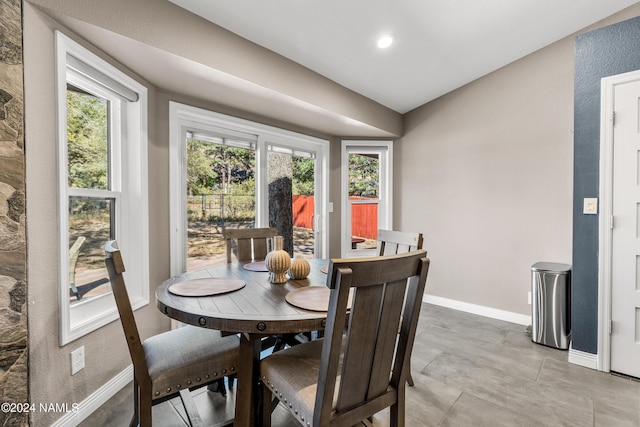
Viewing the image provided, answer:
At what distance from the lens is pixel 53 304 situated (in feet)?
5.15

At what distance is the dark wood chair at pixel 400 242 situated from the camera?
2.12m

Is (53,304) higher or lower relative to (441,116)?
lower

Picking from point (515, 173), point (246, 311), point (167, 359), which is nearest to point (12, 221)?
point (167, 359)

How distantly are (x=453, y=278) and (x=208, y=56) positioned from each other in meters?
3.38

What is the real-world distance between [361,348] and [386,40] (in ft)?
7.90

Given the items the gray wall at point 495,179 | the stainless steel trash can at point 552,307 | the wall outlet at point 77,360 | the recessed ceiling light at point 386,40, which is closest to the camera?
the wall outlet at point 77,360

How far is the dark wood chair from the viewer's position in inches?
83.7

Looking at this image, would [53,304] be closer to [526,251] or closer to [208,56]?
[208,56]

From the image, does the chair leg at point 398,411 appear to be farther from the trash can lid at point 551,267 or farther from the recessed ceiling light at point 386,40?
the recessed ceiling light at point 386,40

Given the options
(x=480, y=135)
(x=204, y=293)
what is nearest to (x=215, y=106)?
(x=204, y=293)

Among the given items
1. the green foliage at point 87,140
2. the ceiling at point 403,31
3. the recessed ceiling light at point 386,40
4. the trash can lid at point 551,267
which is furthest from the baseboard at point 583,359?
the green foliage at point 87,140

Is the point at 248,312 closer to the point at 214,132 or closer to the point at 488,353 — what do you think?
the point at 214,132

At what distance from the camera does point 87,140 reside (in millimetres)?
1991

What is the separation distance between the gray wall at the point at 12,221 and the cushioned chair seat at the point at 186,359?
20.8 inches
